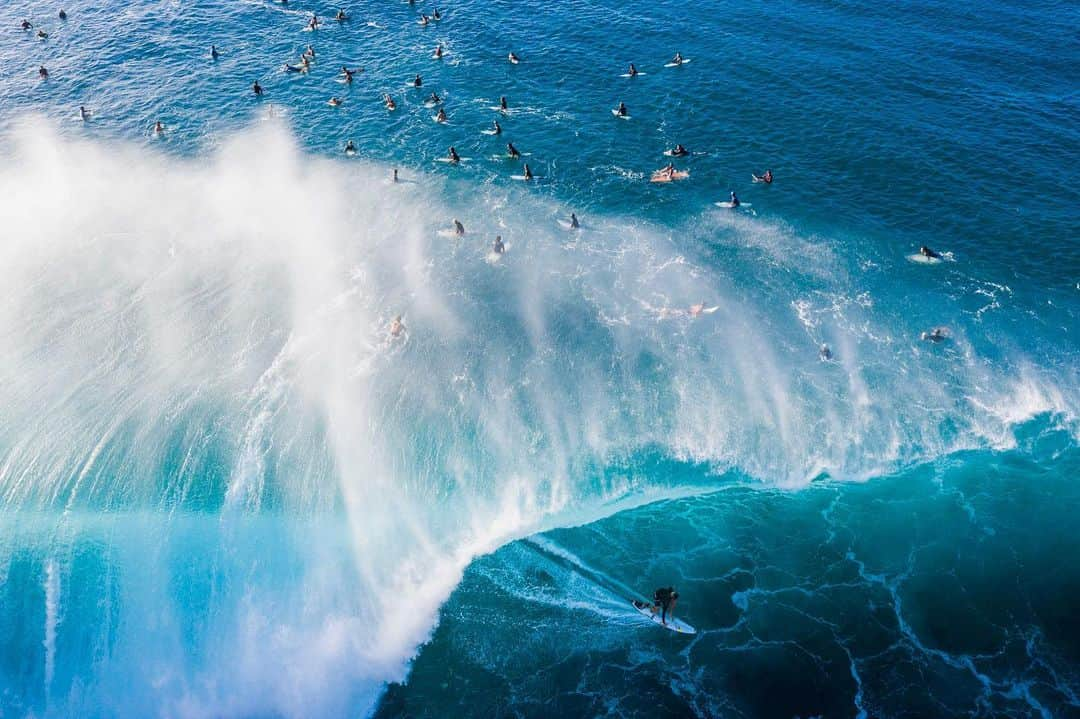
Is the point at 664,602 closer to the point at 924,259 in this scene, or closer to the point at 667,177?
the point at 924,259

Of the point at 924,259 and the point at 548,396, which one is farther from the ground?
the point at 924,259

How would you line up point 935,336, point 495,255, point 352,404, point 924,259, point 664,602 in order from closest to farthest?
point 664,602, point 352,404, point 935,336, point 924,259, point 495,255

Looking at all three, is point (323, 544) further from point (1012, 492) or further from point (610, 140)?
point (610, 140)

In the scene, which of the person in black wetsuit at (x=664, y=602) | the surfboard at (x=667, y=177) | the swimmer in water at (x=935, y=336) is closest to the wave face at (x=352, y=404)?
the swimmer in water at (x=935, y=336)

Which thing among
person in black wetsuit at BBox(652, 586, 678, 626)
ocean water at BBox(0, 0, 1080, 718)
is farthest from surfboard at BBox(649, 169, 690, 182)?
person in black wetsuit at BBox(652, 586, 678, 626)

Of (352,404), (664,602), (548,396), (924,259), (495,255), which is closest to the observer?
(664,602)

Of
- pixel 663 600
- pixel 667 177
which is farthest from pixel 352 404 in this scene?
pixel 667 177

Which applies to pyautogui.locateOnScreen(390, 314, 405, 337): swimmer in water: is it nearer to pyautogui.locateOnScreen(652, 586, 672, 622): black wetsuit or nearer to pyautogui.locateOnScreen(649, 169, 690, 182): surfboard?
pyautogui.locateOnScreen(652, 586, 672, 622): black wetsuit
